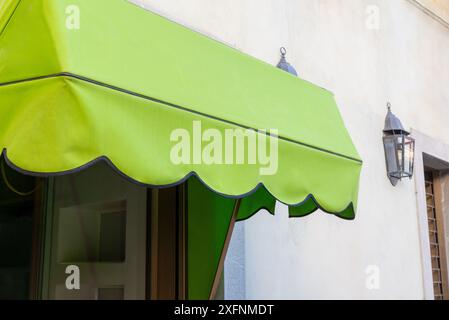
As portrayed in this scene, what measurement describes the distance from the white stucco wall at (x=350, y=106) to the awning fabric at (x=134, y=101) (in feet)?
4.24

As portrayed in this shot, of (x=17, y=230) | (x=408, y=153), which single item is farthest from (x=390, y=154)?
(x=17, y=230)

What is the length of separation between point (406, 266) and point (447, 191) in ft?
7.30

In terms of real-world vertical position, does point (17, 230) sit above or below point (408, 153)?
below

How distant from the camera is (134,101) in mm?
2523

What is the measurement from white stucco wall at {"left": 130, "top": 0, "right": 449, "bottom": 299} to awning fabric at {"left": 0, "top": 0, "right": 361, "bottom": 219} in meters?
1.29

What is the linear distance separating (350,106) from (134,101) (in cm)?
421

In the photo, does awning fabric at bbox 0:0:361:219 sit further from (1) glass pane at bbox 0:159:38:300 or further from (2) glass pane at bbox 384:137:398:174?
(2) glass pane at bbox 384:137:398:174

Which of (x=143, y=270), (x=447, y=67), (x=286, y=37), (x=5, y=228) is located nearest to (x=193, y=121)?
(x=143, y=270)

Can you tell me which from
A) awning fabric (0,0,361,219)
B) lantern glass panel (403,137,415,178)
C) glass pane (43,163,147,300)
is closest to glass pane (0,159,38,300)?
glass pane (43,163,147,300)

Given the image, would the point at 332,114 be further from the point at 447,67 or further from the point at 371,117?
the point at 447,67

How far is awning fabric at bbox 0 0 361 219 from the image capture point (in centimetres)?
227

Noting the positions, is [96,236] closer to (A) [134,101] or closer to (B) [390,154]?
(A) [134,101]

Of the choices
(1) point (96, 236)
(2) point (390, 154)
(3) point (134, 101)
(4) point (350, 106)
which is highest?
(4) point (350, 106)
